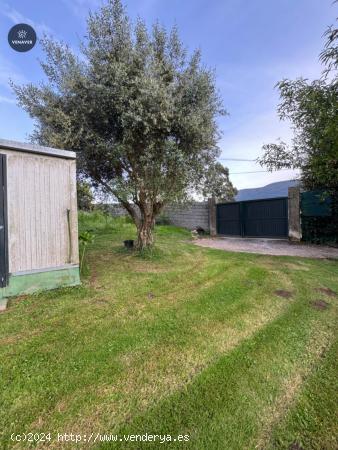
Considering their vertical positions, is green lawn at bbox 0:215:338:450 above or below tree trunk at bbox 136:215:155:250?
below

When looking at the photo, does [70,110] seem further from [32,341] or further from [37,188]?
[32,341]

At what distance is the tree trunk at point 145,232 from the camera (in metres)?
5.45

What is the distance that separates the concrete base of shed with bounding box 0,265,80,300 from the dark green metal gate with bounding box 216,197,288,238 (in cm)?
779

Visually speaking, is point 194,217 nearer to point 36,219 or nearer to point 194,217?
point 194,217

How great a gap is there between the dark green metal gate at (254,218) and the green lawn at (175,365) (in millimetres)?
5729

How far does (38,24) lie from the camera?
454cm

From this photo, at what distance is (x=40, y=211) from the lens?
3193 millimetres

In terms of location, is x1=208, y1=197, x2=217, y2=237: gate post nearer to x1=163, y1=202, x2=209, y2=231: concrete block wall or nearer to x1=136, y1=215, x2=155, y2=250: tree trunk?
x1=163, y1=202, x2=209, y2=231: concrete block wall

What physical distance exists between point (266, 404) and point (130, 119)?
4.25 m

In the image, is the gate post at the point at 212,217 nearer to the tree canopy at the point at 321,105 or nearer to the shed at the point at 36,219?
the tree canopy at the point at 321,105

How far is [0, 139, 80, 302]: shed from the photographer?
2955 millimetres
